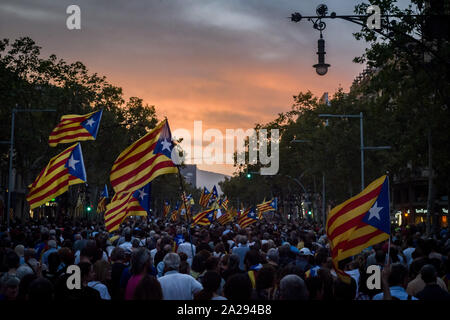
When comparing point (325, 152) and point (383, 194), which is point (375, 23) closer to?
point (383, 194)

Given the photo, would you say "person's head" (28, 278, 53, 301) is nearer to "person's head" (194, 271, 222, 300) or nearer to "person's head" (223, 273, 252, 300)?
"person's head" (194, 271, 222, 300)

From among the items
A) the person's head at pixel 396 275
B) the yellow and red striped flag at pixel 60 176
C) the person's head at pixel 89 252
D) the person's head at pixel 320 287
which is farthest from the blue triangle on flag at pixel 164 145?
the person's head at pixel 396 275

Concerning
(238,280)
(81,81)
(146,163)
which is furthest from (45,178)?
(81,81)

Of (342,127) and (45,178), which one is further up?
(342,127)

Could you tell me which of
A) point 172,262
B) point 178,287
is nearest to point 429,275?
point 178,287

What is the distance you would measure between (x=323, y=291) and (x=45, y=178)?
10009mm

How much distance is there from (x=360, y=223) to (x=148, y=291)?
3.82 m

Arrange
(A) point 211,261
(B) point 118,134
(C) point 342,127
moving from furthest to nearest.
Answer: (B) point 118,134
(C) point 342,127
(A) point 211,261

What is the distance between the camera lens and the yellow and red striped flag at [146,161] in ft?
38.1

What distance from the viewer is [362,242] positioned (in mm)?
8742

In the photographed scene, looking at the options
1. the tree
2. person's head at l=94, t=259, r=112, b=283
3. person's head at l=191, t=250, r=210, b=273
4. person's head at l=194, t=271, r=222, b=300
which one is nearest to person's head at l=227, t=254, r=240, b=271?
person's head at l=191, t=250, r=210, b=273

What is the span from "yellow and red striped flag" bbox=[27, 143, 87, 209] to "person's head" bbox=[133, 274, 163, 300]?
33.1 feet

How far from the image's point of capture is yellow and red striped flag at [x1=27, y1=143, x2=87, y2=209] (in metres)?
15.9

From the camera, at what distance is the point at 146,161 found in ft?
38.4
